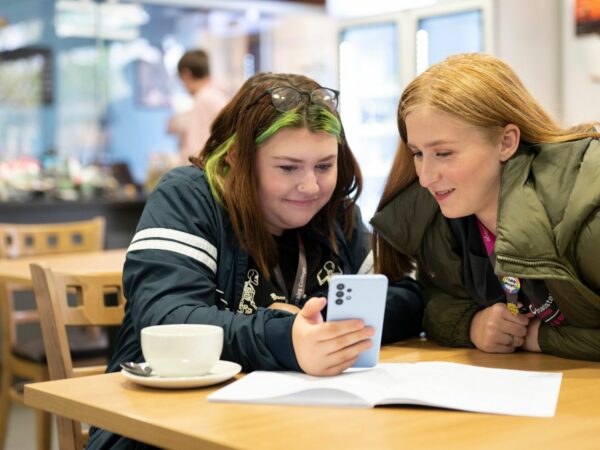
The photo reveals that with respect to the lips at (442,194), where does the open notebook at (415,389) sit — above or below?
below

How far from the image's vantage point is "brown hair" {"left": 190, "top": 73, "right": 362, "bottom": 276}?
1.76 metres

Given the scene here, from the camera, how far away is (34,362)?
3.18 metres

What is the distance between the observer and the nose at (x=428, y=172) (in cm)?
158

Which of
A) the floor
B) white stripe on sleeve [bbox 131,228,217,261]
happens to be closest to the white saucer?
white stripe on sleeve [bbox 131,228,217,261]

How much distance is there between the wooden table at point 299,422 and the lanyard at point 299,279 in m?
0.51

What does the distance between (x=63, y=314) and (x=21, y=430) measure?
247 centimetres

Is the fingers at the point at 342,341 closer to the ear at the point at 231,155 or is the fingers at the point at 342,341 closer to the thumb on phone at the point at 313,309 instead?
the thumb on phone at the point at 313,309

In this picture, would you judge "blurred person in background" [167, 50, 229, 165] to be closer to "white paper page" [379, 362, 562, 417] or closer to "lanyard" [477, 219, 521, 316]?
"lanyard" [477, 219, 521, 316]

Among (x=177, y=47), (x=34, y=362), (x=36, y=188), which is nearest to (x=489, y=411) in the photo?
(x=34, y=362)

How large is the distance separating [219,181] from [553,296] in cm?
66

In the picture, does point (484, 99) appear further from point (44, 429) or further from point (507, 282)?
point (44, 429)

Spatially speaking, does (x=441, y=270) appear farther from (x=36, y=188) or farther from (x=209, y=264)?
(x=36, y=188)

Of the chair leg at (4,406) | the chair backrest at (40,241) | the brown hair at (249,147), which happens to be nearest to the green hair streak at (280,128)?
the brown hair at (249,147)

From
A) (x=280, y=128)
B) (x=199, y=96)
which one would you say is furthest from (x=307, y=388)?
(x=199, y=96)
